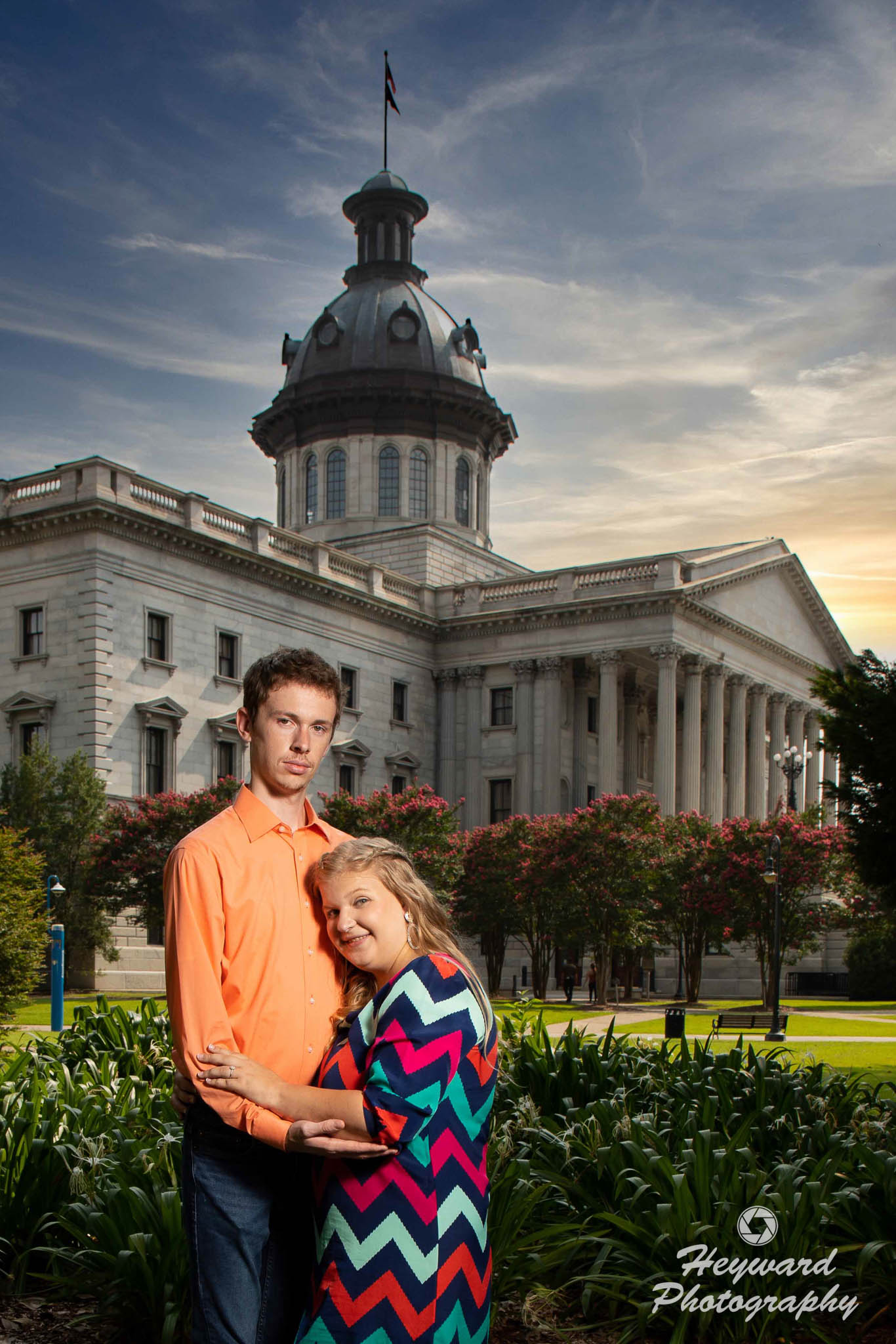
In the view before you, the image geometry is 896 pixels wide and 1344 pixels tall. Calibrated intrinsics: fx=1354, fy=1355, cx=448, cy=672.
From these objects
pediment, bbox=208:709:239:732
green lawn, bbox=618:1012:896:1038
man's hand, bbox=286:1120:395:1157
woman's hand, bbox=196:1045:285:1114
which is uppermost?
pediment, bbox=208:709:239:732

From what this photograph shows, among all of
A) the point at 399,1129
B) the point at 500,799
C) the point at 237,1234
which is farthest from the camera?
the point at 500,799

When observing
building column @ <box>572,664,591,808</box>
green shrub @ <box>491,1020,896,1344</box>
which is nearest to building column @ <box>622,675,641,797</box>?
building column @ <box>572,664,591,808</box>

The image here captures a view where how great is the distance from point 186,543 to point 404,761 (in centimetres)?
1650

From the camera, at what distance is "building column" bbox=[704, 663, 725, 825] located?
61375 mm

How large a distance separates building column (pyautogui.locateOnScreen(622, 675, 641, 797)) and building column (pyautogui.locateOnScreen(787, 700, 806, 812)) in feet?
31.2

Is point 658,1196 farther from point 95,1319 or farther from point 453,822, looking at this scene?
point 453,822

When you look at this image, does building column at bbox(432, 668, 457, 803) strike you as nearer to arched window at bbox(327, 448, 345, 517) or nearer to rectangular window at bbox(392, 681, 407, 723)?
rectangular window at bbox(392, 681, 407, 723)

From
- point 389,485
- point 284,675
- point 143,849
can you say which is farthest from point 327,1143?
point 389,485

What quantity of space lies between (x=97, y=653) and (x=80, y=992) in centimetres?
1082

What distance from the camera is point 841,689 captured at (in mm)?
14648

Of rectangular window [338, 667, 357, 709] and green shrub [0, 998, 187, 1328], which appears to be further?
rectangular window [338, 667, 357, 709]

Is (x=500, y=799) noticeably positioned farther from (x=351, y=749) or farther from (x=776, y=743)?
(x=776, y=743)

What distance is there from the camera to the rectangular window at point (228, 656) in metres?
49.7

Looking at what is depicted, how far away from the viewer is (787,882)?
43000mm
